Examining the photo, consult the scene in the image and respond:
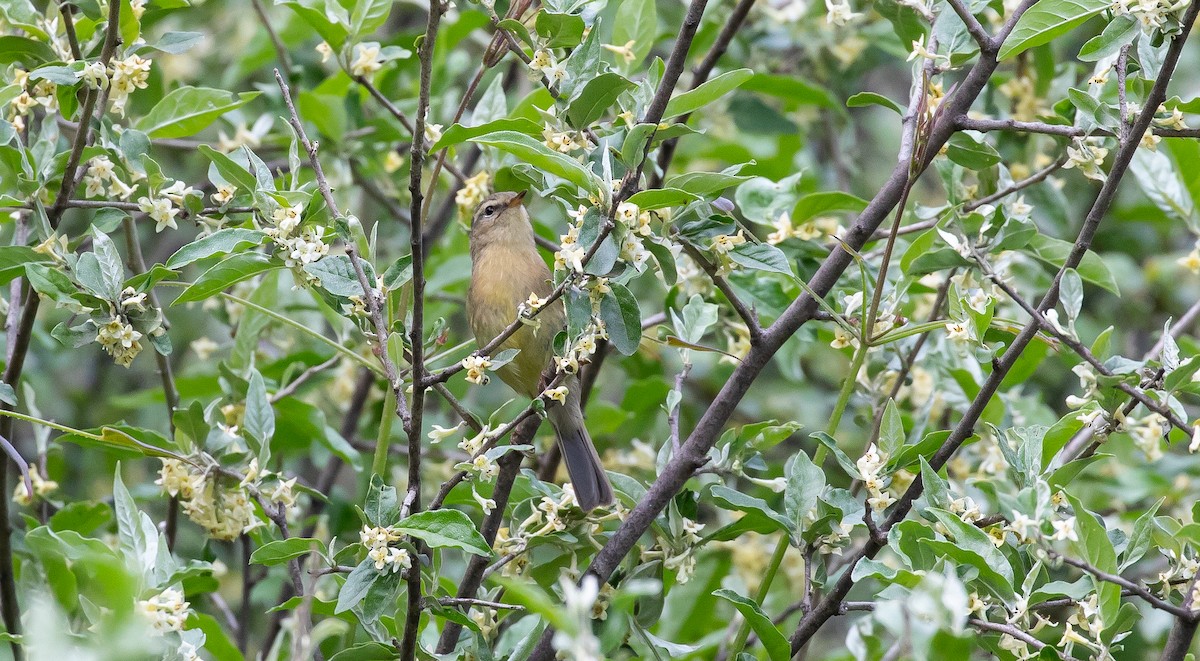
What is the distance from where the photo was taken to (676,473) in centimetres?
294

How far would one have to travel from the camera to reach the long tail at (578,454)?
3.54 meters

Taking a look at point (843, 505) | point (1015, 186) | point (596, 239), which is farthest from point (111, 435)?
point (1015, 186)

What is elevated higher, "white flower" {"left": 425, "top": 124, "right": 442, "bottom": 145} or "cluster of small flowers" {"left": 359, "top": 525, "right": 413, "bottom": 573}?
"white flower" {"left": 425, "top": 124, "right": 442, "bottom": 145}

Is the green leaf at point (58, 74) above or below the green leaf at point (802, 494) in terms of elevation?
above

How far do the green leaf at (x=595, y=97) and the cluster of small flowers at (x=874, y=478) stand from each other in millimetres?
1002

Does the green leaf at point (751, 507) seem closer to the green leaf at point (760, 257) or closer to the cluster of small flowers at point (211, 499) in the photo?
the green leaf at point (760, 257)

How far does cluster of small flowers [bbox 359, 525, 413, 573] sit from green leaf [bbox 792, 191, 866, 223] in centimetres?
152

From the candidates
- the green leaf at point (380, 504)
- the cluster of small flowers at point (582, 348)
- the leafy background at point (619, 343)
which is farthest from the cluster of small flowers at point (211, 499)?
the cluster of small flowers at point (582, 348)

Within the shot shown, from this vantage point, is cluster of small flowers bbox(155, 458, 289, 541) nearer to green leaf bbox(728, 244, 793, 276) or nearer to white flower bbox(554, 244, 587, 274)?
white flower bbox(554, 244, 587, 274)

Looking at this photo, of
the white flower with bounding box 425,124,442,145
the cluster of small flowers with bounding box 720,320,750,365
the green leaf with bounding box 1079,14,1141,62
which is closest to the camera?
the green leaf with bounding box 1079,14,1141,62

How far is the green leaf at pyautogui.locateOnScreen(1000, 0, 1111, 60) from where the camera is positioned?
2502 millimetres

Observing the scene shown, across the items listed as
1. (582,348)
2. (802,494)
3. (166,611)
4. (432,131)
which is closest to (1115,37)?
(802,494)

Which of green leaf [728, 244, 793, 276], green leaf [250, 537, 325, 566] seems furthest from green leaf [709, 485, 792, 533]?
green leaf [250, 537, 325, 566]

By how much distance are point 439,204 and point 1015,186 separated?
8.43 ft
